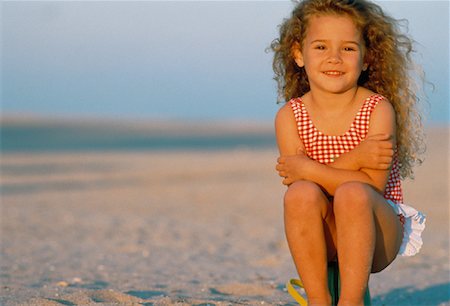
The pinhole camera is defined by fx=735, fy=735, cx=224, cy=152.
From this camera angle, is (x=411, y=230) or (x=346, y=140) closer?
(x=346, y=140)

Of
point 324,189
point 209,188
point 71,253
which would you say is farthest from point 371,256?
point 209,188

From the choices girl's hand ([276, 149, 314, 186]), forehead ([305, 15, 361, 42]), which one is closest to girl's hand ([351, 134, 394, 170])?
girl's hand ([276, 149, 314, 186])

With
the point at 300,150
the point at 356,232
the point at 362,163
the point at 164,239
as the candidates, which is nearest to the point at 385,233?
the point at 356,232

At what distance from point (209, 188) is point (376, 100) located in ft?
34.8

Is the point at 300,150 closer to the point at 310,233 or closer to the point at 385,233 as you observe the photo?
the point at 310,233

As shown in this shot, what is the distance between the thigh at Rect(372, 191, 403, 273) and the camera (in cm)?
363

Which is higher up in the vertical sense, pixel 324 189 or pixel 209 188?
pixel 324 189

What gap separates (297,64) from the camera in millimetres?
4305

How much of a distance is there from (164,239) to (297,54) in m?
4.61

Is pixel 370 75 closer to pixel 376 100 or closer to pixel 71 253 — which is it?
pixel 376 100

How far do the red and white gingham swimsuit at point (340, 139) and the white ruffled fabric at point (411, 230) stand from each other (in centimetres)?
8

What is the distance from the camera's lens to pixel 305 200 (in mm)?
3596

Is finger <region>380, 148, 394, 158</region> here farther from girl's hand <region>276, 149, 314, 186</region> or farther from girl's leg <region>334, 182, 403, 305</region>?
girl's hand <region>276, 149, 314, 186</region>

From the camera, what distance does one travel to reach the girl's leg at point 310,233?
3.61 meters
